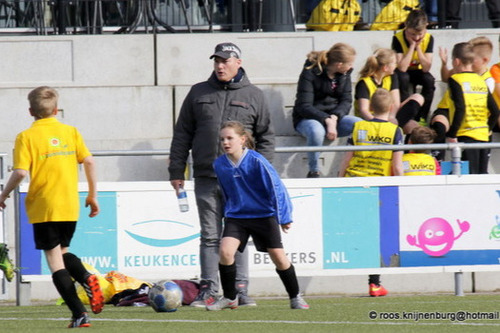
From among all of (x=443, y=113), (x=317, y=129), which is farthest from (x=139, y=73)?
(x=443, y=113)

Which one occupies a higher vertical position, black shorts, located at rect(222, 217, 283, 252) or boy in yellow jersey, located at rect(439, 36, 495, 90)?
boy in yellow jersey, located at rect(439, 36, 495, 90)

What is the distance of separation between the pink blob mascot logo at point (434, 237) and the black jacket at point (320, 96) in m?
1.85

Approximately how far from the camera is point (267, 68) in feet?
47.6

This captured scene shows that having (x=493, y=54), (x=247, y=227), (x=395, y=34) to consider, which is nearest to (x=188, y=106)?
(x=247, y=227)

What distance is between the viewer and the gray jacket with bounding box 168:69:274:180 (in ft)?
31.9

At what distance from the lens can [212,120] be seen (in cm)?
976

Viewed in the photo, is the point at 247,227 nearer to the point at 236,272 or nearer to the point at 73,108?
the point at 236,272

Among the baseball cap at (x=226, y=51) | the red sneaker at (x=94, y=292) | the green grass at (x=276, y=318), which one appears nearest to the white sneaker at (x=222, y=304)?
the green grass at (x=276, y=318)

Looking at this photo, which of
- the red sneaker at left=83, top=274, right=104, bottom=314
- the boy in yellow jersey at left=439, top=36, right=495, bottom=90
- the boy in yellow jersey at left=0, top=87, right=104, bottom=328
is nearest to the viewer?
the boy in yellow jersey at left=0, top=87, right=104, bottom=328

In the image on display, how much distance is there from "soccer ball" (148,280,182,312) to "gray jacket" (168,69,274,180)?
1.02 meters

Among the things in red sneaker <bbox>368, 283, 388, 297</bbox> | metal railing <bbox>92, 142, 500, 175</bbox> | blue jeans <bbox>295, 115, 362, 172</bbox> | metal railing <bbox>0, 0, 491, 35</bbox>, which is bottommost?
red sneaker <bbox>368, 283, 388, 297</bbox>

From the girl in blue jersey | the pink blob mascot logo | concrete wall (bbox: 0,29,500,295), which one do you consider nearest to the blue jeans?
concrete wall (bbox: 0,29,500,295)

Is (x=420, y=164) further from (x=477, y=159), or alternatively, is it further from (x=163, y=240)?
(x=163, y=240)

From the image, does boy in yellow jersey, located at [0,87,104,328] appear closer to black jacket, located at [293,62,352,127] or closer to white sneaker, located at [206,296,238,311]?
white sneaker, located at [206,296,238,311]
